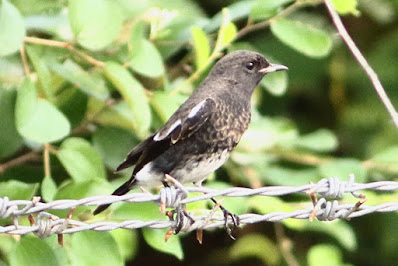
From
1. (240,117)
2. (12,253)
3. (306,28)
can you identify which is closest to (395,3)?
(306,28)

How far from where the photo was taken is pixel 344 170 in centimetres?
432

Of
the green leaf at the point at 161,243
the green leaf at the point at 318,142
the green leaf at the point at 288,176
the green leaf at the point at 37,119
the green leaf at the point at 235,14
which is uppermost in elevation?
the green leaf at the point at 37,119

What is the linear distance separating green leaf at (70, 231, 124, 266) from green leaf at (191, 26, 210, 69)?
1063mm

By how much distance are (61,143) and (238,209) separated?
88 cm

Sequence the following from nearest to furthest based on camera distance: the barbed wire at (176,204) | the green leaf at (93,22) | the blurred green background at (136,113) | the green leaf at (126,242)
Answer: the barbed wire at (176,204) → the blurred green background at (136,113) → the green leaf at (93,22) → the green leaf at (126,242)

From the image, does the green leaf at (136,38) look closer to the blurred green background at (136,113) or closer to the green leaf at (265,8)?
the blurred green background at (136,113)

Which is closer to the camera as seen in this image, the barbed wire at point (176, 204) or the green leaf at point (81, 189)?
the barbed wire at point (176, 204)

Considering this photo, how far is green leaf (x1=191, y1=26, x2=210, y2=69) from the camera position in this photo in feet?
12.3

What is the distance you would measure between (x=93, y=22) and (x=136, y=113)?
0.44 metres

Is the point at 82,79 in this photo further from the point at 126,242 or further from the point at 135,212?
the point at 126,242

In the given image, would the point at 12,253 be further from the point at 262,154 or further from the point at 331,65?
the point at 331,65

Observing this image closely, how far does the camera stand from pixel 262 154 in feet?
15.5

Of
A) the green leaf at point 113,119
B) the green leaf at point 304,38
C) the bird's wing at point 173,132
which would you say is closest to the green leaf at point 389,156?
the green leaf at point 304,38

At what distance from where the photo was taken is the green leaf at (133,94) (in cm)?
352
